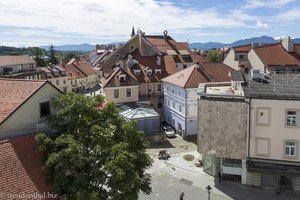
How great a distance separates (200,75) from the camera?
47.9 metres

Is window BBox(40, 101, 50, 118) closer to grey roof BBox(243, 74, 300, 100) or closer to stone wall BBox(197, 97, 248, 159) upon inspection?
stone wall BBox(197, 97, 248, 159)

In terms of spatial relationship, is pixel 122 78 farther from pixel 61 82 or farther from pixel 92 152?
pixel 61 82

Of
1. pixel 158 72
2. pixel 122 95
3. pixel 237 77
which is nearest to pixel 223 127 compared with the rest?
pixel 237 77

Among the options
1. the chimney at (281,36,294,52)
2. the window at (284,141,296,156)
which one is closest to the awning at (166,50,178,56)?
the chimney at (281,36,294,52)

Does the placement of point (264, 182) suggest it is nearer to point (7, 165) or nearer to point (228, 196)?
point (228, 196)

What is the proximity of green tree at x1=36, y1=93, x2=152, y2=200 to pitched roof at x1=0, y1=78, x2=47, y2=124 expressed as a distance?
5.92 feet

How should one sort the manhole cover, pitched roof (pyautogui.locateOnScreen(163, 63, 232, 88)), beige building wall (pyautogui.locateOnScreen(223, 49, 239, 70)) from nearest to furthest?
the manhole cover < pitched roof (pyautogui.locateOnScreen(163, 63, 232, 88)) < beige building wall (pyautogui.locateOnScreen(223, 49, 239, 70))

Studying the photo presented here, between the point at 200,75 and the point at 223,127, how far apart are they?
707 inches

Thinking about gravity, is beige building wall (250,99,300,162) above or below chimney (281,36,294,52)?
below

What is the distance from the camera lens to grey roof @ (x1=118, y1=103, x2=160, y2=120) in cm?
4672

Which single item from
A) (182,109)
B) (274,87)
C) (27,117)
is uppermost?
(274,87)

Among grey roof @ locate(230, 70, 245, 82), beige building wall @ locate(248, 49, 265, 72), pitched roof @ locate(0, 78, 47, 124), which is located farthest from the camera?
beige building wall @ locate(248, 49, 265, 72)

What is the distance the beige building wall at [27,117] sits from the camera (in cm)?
1909

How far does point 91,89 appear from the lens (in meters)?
96.6
